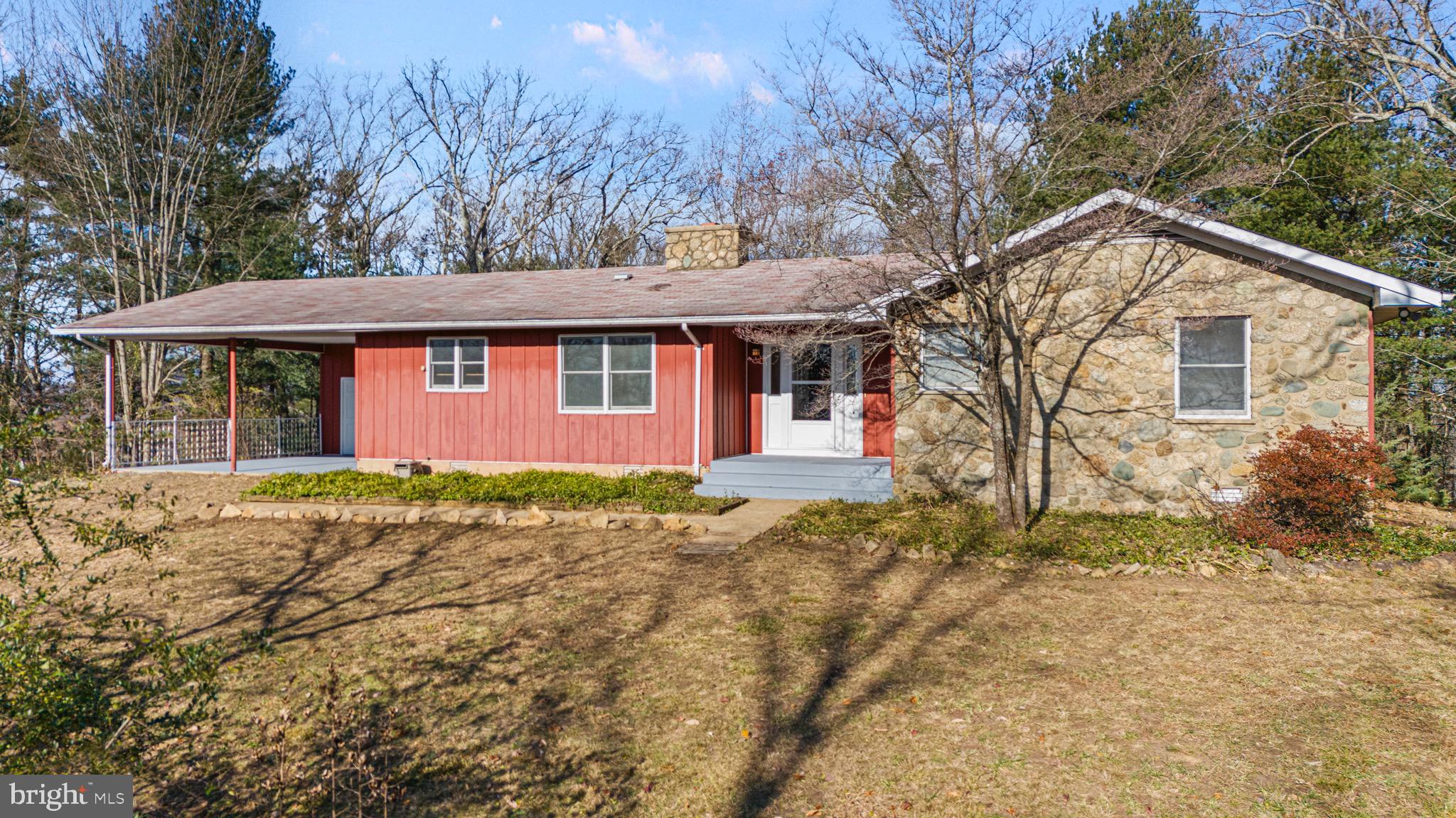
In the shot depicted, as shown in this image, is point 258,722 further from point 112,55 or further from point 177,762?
point 112,55

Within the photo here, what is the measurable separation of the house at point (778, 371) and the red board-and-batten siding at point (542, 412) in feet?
0.11

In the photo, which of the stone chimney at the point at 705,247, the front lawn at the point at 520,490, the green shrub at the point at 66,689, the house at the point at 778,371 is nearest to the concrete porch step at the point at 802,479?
the house at the point at 778,371

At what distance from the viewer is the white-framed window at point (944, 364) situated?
1120 cm

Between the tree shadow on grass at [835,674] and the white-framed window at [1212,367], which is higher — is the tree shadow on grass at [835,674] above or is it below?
below

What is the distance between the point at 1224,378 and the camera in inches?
414

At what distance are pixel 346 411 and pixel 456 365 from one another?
17.2 ft

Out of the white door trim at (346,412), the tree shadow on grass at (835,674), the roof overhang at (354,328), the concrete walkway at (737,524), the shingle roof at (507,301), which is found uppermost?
the shingle roof at (507,301)

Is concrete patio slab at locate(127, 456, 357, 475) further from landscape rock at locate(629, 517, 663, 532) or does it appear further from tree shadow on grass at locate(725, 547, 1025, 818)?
tree shadow on grass at locate(725, 547, 1025, 818)

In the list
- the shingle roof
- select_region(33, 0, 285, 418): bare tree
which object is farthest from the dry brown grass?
select_region(33, 0, 285, 418): bare tree

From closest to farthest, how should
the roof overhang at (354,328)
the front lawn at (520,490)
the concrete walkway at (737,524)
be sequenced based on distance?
the concrete walkway at (737,524) < the front lawn at (520,490) < the roof overhang at (354,328)

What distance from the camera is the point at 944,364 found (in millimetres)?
11422

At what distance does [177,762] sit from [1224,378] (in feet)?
35.8

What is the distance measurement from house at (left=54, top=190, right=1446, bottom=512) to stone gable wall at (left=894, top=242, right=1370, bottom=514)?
2 centimetres

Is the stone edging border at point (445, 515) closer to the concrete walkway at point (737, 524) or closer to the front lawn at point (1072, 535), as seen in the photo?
the concrete walkway at point (737, 524)
